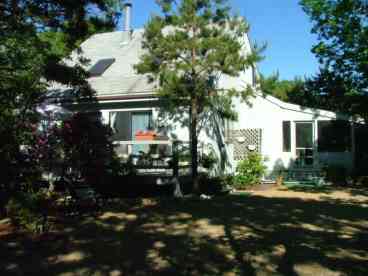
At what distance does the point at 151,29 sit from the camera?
13633 millimetres

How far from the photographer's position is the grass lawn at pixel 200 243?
6000 millimetres

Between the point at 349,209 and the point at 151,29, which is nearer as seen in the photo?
the point at 349,209

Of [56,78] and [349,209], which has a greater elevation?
[56,78]

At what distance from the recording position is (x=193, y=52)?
45.6 ft

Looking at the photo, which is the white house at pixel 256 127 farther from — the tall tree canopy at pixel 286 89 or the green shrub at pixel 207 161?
the tall tree canopy at pixel 286 89

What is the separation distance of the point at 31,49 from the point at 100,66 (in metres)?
9.02

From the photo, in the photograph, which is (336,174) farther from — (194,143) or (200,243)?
(200,243)

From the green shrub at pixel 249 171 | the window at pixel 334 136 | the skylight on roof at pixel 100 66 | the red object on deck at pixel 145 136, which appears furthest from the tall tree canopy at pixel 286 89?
the red object on deck at pixel 145 136

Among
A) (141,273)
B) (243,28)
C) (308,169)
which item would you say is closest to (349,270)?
(141,273)

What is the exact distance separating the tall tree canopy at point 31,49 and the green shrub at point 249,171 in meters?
7.94

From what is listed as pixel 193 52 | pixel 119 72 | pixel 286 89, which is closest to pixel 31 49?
pixel 193 52

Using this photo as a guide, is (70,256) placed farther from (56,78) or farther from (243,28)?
(243,28)

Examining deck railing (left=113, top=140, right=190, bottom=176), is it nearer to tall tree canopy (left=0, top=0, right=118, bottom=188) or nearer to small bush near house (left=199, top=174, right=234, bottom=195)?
small bush near house (left=199, top=174, right=234, bottom=195)

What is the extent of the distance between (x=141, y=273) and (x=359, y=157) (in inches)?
640
